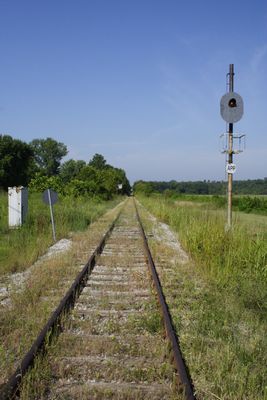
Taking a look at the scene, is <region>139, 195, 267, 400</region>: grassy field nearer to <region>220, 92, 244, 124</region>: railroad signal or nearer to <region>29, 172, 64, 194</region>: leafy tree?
<region>220, 92, 244, 124</region>: railroad signal

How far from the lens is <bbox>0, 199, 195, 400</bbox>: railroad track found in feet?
10.0

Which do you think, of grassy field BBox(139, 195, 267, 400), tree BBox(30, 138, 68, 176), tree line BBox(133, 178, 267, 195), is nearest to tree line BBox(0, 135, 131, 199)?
tree BBox(30, 138, 68, 176)

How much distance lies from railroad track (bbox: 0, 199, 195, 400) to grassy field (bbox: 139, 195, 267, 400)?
0.26 metres

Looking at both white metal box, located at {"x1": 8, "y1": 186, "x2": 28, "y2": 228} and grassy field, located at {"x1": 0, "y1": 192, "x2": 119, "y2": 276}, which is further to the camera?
white metal box, located at {"x1": 8, "y1": 186, "x2": 28, "y2": 228}

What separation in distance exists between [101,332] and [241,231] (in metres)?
5.56

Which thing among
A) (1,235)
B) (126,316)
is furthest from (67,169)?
(126,316)

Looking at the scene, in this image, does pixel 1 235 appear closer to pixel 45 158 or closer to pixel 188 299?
pixel 188 299

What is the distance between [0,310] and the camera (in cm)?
499

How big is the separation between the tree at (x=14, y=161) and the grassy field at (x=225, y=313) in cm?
5269

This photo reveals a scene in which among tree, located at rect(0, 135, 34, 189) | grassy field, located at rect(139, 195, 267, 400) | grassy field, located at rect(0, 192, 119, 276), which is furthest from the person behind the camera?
tree, located at rect(0, 135, 34, 189)

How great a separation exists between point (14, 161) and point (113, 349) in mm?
60775

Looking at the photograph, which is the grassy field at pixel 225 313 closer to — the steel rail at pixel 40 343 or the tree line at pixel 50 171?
the steel rail at pixel 40 343

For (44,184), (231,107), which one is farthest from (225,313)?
(44,184)

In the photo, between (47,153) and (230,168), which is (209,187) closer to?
(47,153)
